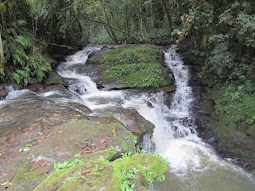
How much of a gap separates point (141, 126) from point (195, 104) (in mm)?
5131

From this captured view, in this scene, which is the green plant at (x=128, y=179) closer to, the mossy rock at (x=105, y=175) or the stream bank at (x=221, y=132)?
the mossy rock at (x=105, y=175)

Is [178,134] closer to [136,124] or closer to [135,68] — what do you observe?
[136,124]

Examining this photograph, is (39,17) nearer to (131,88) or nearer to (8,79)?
(8,79)

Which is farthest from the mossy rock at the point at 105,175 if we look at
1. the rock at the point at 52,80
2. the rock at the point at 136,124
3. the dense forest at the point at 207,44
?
the rock at the point at 52,80

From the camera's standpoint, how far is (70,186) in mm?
1890

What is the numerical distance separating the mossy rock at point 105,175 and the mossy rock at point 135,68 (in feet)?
24.5

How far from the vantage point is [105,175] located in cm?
206

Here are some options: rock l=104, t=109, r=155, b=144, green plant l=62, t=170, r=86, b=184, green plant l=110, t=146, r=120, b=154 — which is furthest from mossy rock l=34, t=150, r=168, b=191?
rock l=104, t=109, r=155, b=144

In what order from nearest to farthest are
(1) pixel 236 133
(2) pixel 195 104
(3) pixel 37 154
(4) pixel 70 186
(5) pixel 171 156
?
(4) pixel 70 186 → (3) pixel 37 154 → (5) pixel 171 156 → (1) pixel 236 133 → (2) pixel 195 104

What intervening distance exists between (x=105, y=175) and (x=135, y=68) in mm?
9241

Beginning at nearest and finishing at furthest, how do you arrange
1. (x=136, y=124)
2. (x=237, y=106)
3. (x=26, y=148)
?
(x=26, y=148), (x=136, y=124), (x=237, y=106)

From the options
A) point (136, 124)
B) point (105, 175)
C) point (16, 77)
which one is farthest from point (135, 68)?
point (105, 175)

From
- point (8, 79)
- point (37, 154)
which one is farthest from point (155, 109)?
point (8, 79)

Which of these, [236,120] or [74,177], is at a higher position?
[74,177]
